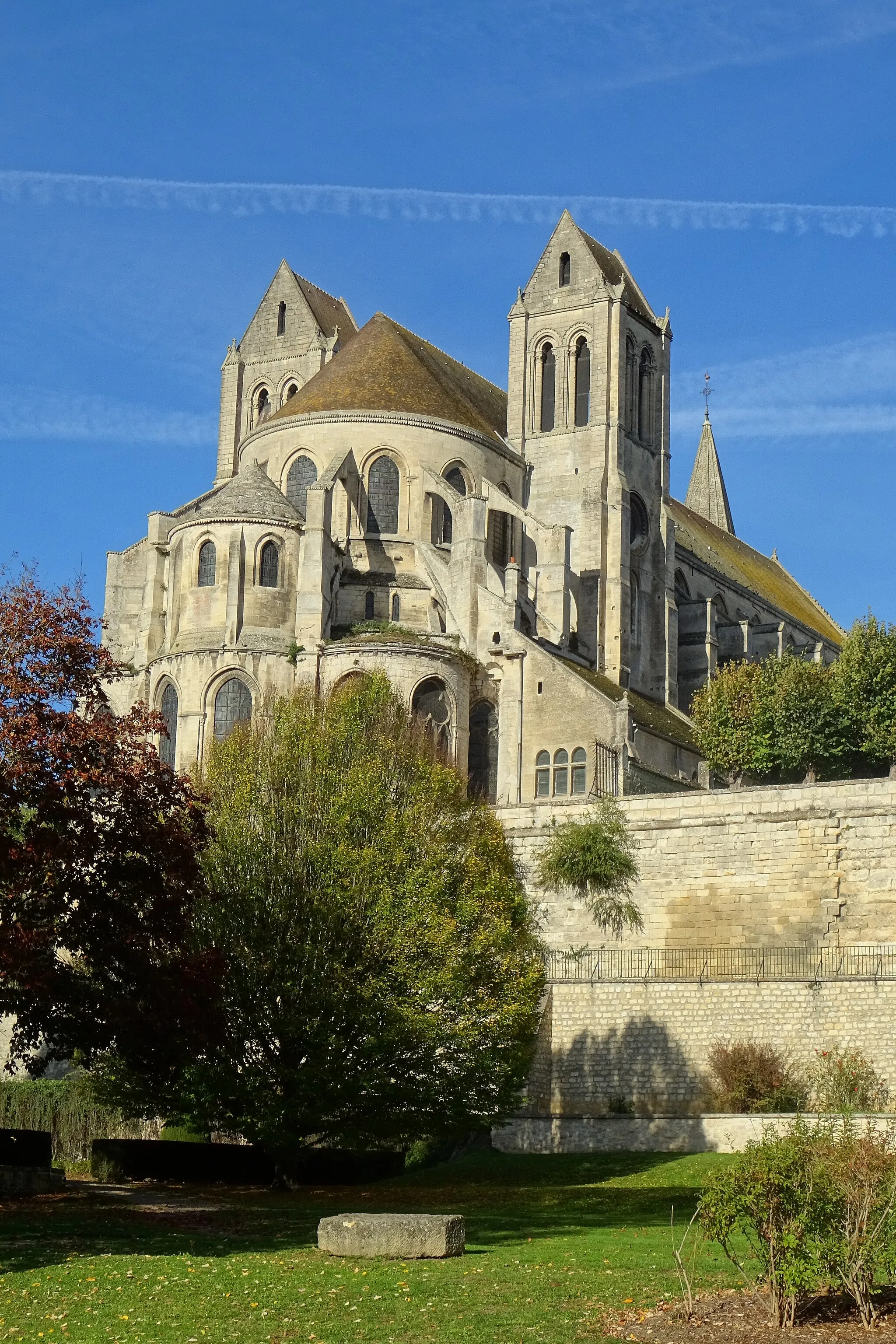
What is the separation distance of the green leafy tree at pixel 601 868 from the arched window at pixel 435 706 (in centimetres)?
1009

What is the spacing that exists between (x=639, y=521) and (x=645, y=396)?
5094 mm

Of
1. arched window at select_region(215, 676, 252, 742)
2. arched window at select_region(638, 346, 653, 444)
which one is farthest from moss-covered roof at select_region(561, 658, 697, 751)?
arched window at select_region(638, 346, 653, 444)

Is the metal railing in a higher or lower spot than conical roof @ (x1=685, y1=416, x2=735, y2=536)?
lower

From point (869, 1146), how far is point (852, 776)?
38161mm

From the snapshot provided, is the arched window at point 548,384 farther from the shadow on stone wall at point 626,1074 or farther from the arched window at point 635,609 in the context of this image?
the shadow on stone wall at point 626,1074

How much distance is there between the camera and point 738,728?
5356 cm

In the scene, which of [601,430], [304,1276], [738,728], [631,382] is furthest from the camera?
[631,382]

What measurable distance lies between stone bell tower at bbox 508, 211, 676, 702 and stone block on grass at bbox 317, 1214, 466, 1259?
43660 millimetres

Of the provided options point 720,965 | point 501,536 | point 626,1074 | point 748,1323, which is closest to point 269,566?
point 501,536

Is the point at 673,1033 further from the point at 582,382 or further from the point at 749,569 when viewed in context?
the point at 749,569

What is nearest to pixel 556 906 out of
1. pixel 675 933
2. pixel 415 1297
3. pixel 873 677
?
pixel 675 933

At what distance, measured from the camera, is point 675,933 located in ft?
133

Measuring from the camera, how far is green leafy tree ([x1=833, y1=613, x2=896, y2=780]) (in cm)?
5209

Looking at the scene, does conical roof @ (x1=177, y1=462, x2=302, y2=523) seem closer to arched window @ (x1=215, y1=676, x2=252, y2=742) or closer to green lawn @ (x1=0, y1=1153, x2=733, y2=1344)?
arched window @ (x1=215, y1=676, x2=252, y2=742)
